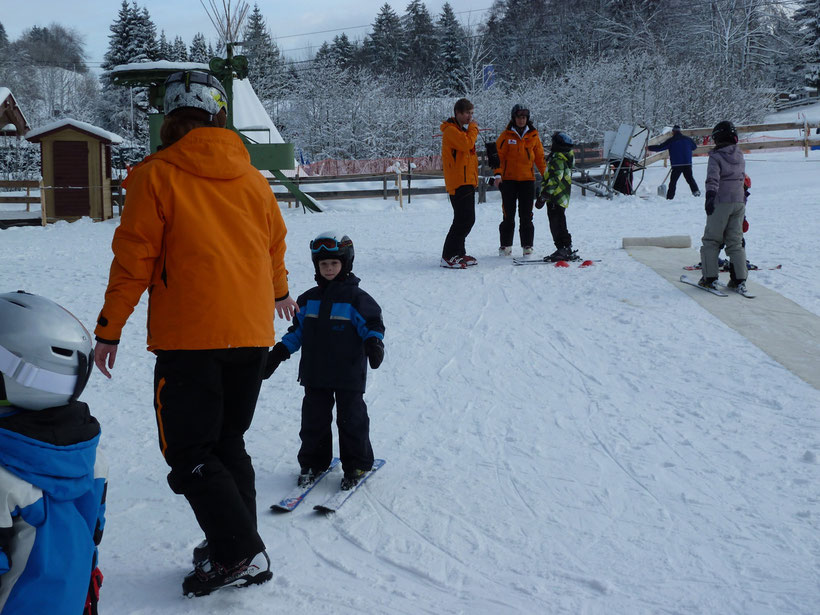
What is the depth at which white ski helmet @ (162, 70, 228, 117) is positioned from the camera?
7.93 ft

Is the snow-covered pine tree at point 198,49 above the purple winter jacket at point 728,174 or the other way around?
above

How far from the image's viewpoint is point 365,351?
3205mm

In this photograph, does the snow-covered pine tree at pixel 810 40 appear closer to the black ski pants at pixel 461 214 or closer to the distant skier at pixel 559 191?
the distant skier at pixel 559 191

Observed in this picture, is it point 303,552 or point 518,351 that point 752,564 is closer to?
point 303,552

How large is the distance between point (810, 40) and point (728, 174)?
1863 inches

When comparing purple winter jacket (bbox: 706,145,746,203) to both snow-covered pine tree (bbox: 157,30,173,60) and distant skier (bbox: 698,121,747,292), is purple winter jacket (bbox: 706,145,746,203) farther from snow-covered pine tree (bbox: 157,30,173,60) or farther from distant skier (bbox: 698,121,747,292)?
snow-covered pine tree (bbox: 157,30,173,60)

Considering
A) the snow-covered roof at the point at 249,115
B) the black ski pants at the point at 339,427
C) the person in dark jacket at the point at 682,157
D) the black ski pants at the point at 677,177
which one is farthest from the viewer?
the snow-covered roof at the point at 249,115

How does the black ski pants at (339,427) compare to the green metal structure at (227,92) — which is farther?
the green metal structure at (227,92)

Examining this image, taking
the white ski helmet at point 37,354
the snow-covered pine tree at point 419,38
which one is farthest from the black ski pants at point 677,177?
the snow-covered pine tree at point 419,38

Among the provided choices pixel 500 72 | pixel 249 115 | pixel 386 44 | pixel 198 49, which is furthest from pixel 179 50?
pixel 249 115

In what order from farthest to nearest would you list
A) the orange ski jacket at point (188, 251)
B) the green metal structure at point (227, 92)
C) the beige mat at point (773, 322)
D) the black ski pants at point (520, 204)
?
the green metal structure at point (227, 92) → the black ski pants at point (520, 204) → the beige mat at point (773, 322) → the orange ski jacket at point (188, 251)

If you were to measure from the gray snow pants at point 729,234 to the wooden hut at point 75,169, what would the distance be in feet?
43.3

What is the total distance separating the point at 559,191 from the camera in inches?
338

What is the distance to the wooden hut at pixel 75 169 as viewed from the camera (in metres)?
16.1
